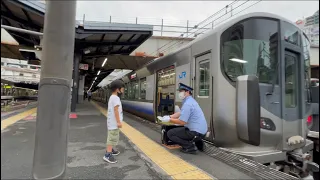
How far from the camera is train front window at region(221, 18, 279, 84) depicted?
452cm

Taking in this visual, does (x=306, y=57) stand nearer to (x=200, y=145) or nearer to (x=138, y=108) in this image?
(x=200, y=145)

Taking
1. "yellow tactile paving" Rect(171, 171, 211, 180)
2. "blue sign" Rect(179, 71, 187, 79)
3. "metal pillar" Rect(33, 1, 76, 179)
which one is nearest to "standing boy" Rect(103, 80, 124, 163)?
"yellow tactile paving" Rect(171, 171, 211, 180)

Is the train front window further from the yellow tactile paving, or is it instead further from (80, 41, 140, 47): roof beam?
(80, 41, 140, 47): roof beam

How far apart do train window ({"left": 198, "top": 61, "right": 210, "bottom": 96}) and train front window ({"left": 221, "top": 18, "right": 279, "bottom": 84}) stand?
514 mm

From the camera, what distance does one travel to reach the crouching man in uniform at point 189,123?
179 inches

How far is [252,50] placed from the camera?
14.8 ft

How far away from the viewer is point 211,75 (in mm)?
4855

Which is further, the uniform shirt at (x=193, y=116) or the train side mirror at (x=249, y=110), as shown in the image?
the uniform shirt at (x=193, y=116)

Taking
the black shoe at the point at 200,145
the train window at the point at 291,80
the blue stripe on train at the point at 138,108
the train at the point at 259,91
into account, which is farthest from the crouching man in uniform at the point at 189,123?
the blue stripe on train at the point at 138,108

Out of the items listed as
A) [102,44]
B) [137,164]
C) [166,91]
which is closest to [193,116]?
[137,164]

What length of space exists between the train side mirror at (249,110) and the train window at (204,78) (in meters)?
0.95

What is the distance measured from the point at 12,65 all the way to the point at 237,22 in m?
4.15

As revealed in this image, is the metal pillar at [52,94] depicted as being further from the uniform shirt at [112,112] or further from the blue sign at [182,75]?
the blue sign at [182,75]

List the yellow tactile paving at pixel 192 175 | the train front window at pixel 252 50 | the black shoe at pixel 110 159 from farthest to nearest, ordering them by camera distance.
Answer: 1. the train front window at pixel 252 50
2. the black shoe at pixel 110 159
3. the yellow tactile paving at pixel 192 175
